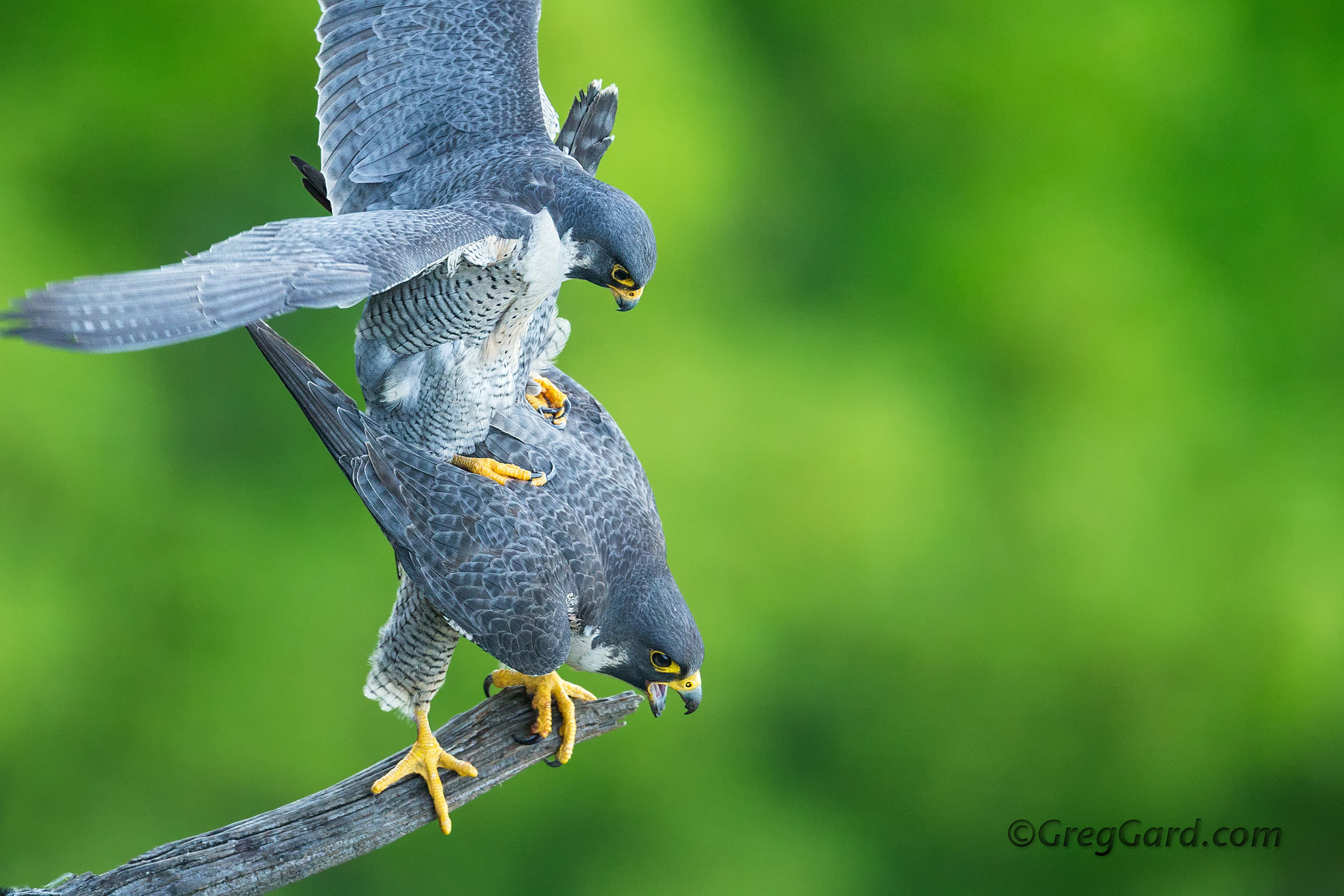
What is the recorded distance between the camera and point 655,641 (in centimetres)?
213

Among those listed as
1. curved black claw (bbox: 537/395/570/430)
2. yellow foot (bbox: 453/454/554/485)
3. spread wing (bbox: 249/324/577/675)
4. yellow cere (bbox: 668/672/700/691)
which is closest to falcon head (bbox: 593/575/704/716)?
yellow cere (bbox: 668/672/700/691)

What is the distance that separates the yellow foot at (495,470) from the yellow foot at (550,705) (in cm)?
46

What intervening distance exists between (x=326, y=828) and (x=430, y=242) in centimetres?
116

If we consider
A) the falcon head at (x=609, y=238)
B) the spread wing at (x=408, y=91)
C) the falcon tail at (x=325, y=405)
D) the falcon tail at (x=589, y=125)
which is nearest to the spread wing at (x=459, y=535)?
the falcon tail at (x=325, y=405)

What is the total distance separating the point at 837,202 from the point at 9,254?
127 inches

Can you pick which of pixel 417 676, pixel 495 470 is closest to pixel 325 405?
pixel 495 470

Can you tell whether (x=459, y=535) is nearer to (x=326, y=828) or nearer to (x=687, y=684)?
(x=687, y=684)

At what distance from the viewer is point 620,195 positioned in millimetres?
1870

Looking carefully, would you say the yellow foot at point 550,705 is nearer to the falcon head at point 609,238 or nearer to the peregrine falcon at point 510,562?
the peregrine falcon at point 510,562

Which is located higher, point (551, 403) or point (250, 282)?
point (250, 282)

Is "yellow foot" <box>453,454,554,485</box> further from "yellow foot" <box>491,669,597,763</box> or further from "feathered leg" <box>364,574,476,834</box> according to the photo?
"yellow foot" <box>491,669,597,763</box>

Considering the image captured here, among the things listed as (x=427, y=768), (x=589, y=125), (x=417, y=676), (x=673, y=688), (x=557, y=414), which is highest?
(x=589, y=125)

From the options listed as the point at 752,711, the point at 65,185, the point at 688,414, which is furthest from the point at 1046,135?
the point at 65,185

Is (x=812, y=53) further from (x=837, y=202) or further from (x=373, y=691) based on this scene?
(x=373, y=691)
